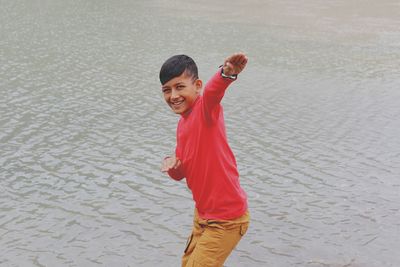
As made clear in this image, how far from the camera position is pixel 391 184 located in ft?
22.3

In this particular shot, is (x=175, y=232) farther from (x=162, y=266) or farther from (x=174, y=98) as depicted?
(x=174, y=98)

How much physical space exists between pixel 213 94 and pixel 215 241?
90cm

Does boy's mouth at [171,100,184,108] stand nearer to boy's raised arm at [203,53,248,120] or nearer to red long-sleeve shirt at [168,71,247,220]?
red long-sleeve shirt at [168,71,247,220]

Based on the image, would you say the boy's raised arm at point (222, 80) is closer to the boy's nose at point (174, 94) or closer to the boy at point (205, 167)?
the boy at point (205, 167)

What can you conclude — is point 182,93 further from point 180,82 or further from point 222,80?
point 222,80

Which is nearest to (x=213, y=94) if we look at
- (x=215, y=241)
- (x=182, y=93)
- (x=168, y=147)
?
(x=182, y=93)

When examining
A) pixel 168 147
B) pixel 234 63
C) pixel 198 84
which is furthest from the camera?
pixel 168 147

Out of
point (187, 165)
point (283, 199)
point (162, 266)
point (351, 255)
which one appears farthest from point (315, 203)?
point (187, 165)

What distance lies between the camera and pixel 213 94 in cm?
285

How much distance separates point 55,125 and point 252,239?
4.58 m

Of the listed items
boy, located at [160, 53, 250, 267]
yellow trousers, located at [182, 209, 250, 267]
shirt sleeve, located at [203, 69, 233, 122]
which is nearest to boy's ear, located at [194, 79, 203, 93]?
boy, located at [160, 53, 250, 267]

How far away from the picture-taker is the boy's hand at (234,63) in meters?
2.70

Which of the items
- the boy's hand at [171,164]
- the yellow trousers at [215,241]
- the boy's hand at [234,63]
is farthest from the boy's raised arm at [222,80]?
the yellow trousers at [215,241]

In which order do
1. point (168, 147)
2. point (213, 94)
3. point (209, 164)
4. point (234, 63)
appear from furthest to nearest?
Result: point (168, 147) < point (209, 164) < point (213, 94) < point (234, 63)
